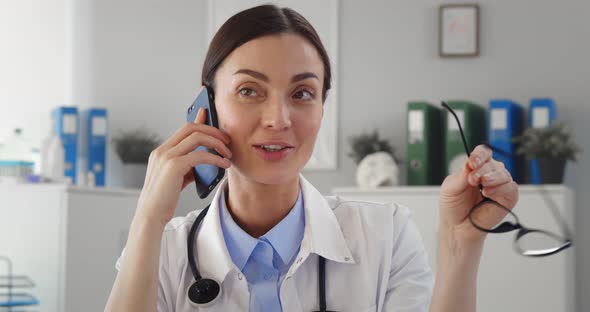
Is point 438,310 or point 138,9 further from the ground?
point 138,9

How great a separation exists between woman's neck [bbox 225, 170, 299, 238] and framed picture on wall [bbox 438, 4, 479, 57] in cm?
338

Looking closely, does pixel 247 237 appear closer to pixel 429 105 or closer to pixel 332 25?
pixel 429 105

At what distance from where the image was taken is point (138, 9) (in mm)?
5570

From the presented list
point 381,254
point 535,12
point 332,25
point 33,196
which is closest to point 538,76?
point 535,12

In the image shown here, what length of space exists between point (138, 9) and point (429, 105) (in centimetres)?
196

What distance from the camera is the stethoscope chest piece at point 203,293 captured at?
171cm

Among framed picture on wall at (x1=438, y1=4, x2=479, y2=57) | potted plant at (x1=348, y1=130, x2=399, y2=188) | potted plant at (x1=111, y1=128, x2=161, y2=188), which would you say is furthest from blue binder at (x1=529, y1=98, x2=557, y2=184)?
potted plant at (x1=111, y1=128, x2=161, y2=188)

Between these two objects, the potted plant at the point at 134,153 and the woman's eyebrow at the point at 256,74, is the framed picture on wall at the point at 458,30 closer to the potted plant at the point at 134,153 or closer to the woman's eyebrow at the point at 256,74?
the potted plant at the point at 134,153

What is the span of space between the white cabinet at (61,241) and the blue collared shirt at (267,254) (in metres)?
2.95

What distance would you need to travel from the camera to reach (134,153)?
5.25m

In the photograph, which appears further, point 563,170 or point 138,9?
point 138,9

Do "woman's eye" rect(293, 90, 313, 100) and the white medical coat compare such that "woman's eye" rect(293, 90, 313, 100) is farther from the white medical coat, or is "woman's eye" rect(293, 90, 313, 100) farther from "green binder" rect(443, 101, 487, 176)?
"green binder" rect(443, 101, 487, 176)

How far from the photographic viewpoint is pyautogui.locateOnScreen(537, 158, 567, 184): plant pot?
4.54 meters

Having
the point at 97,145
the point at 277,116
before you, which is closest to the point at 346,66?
the point at 97,145
